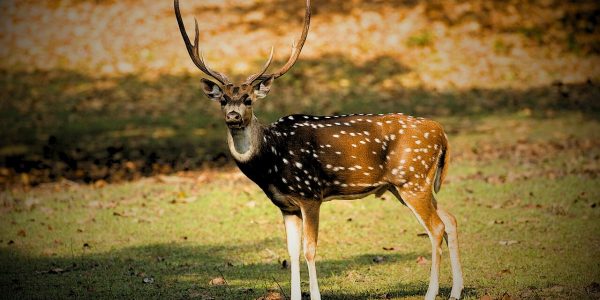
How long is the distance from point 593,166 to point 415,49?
12862mm

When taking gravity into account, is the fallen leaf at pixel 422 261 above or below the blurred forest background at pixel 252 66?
above

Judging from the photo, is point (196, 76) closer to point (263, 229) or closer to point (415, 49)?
point (415, 49)

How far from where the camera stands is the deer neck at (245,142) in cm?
819

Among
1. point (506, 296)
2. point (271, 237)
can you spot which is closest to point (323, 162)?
point (506, 296)

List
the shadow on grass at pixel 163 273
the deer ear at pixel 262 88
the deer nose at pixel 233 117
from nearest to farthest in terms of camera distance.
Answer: the deer nose at pixel 233 117 < the deer ear at pixel 262 88 < the shadow on grass at pixel 163 273

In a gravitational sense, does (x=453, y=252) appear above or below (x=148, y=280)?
above

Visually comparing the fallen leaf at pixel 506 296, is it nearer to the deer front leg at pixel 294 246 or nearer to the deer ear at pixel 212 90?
the deer front leg at pixel 294 246

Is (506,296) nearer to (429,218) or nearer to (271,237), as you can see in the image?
(429,218)

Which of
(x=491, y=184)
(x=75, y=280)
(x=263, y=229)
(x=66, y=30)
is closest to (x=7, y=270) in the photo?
(x=75, y=280)

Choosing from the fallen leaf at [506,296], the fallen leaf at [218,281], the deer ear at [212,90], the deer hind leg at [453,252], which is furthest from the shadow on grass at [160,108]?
the fallen leaf at [506,296]

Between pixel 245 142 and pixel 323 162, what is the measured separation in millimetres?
789

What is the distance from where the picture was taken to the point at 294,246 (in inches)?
330

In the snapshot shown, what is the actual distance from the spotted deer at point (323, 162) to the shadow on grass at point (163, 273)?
761mm

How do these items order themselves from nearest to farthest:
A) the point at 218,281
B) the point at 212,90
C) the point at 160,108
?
the point at 212,90, the point at 218,281, the point at 160,108
